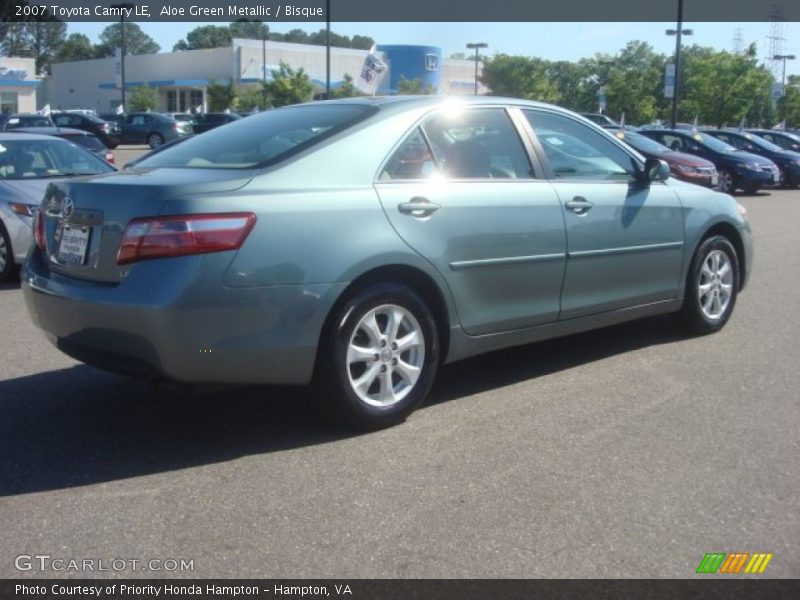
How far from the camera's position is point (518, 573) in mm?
3232

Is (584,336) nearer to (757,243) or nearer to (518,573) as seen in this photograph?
(518,573)

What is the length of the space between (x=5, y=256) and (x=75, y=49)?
431 feet

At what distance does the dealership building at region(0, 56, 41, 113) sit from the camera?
200 ft

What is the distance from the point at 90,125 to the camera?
38.2m

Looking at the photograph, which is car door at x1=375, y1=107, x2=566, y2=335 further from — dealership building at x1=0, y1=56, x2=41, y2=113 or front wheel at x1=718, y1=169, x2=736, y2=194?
dealership building at x1=0, y1=56, x2=41, y2=113

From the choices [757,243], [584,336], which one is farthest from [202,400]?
[757,243]

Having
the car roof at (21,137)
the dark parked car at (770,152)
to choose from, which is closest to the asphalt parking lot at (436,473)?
the car roof at (21,137)

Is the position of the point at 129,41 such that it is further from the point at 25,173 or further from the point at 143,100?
the point at 25,173

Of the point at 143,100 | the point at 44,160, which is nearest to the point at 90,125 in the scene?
the point at 143,100

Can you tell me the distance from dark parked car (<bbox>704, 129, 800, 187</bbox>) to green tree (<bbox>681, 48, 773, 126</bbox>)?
17035 millimetres

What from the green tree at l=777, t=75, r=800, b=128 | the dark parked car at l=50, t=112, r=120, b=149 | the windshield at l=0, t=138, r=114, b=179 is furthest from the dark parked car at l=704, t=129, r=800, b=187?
the green tree at l=777, t=75, r=800, b=128

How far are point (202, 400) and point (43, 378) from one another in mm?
1055

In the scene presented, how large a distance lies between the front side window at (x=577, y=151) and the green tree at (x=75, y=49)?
13100 cm

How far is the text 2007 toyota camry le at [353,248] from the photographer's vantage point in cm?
409
